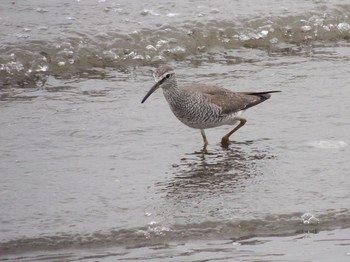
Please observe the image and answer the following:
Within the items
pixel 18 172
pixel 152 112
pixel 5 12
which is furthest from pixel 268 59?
pixel 18 172

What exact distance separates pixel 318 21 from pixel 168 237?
6.54 meters

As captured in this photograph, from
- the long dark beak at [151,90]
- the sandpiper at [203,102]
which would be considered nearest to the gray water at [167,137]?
the sandpiper at [203,102]

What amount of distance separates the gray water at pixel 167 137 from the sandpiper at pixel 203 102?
0.66 feet

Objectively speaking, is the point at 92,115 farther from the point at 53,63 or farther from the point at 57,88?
the point at 53,63

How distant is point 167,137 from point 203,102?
0.48 m

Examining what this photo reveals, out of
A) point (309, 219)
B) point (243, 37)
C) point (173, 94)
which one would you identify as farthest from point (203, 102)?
point (243, 37)

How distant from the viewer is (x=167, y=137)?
892 centimetres

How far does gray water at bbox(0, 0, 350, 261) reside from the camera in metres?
6.84

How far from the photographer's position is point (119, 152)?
8453 millimetres

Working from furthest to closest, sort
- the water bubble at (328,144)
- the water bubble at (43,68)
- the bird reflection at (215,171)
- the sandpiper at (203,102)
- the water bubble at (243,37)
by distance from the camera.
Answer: the water bubble at (243,37), the water bubble at (43,68), the sandpiper at (203,102), the water bubble at (328,144), the bird reflection at (215,171)

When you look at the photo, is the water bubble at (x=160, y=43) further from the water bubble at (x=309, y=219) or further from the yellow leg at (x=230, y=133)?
the water bubble at (x=309, y=219)

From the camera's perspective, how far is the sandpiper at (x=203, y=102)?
8.84 metres

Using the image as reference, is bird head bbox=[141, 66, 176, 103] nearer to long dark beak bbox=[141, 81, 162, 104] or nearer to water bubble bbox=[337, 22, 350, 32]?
long dark beak bbox=[141, 81, 162, 104]

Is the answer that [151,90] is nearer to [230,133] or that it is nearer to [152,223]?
[230,133]
